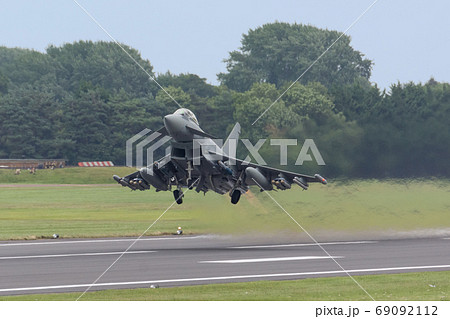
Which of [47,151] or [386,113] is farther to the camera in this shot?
[47,151]

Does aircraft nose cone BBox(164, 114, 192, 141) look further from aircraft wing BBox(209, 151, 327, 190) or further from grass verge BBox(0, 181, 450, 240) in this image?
grass verge BBox(0, 181, 450, 240)

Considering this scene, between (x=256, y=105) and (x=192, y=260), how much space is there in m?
69.4

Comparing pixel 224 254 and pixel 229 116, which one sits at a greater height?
pixel 229 116

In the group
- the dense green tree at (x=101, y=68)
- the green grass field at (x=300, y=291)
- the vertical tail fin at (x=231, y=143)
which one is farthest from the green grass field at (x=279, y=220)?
the dense green tree at (x=101, y=68)

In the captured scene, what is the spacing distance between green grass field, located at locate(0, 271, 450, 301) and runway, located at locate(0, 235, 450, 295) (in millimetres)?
1256

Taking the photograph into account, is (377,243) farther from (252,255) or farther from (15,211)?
(15,211)

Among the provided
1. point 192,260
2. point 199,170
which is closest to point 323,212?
point 199,170

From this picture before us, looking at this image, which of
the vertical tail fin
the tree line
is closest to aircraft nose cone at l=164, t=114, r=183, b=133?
the vertical tail fin

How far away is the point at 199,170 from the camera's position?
3550 centimetres

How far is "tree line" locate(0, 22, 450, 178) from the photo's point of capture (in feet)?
153

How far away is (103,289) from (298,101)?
79.1 m

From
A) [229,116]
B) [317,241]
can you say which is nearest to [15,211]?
[317,241]

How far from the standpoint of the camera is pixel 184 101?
110188mm

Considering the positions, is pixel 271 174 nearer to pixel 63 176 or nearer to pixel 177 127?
pixel 177 127
